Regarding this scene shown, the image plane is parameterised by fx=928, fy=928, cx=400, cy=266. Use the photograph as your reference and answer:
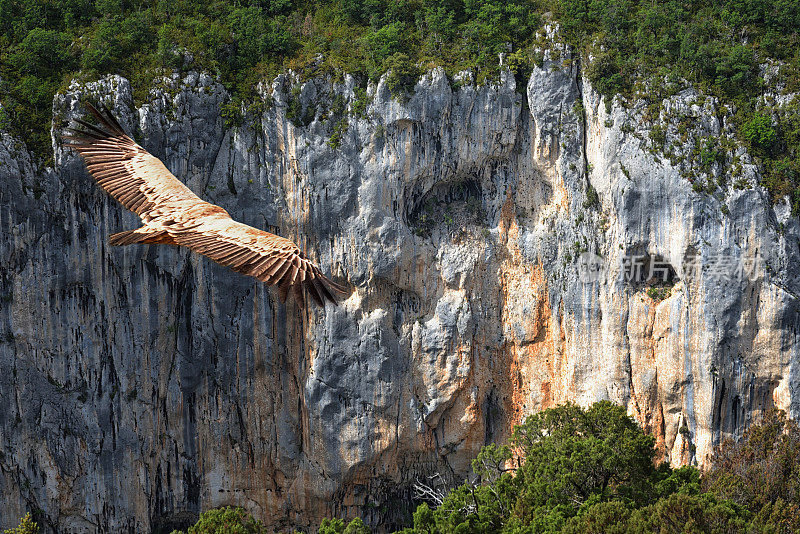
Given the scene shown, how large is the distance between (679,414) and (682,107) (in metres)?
10.00

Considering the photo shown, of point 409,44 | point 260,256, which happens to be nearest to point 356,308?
point 409,44

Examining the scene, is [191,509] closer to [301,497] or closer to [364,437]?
[301,497]

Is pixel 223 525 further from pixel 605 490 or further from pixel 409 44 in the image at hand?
pixel 409 44

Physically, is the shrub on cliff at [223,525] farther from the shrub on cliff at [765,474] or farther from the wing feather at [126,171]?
the shrub on cliff at [765,474]

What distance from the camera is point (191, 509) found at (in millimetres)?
33219

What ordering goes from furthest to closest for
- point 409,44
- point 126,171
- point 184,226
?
point 409,44 → point 126,171 → point 184,226

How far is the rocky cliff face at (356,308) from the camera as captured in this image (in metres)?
30.5

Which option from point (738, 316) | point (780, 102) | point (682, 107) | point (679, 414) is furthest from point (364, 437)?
point (780, 102)

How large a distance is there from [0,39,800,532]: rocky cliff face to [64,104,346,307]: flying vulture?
47.8 ft

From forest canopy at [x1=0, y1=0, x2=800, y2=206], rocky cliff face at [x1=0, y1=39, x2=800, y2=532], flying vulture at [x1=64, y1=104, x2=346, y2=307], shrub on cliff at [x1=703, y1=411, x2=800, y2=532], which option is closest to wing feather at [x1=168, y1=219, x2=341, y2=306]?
flying vulture at [x1=64, y1=104, x2=346, y2=307]

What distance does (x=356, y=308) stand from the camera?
3266cm

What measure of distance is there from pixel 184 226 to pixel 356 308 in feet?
58.7

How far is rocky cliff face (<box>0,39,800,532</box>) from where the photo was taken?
30500mm

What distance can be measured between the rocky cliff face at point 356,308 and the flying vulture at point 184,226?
1458 centimetres
